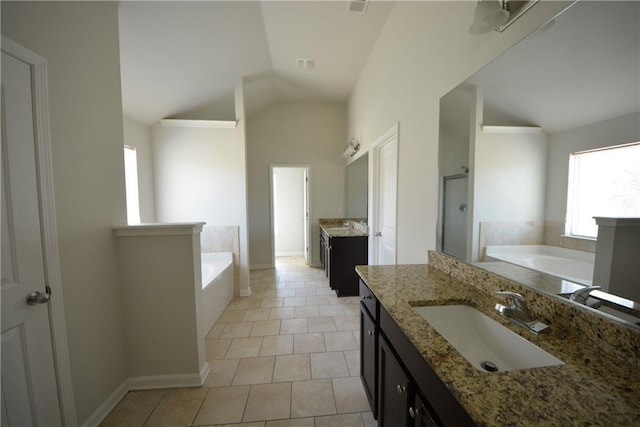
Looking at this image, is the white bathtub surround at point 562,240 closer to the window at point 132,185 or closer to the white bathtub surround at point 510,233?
the white bathtub surround at point 510,233

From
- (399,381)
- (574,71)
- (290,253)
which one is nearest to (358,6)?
(574,71)

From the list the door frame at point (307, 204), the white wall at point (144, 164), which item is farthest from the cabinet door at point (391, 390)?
the door frame at point (307, 204)

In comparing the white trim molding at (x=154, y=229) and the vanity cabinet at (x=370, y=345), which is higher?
the white trim molding at (x=154, y=229)

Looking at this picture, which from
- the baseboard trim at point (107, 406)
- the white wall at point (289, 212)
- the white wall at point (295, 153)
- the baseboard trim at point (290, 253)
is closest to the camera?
the baseboard trim at point (107, 406)

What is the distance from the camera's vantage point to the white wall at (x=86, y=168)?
127cm

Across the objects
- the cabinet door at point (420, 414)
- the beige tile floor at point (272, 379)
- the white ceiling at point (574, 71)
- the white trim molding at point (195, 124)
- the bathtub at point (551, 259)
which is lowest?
the beige tile floor at point (272, 379)

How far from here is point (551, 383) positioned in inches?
24.4

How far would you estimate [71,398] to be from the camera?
1321 mm

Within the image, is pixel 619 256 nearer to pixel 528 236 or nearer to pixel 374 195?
pixel 528 236

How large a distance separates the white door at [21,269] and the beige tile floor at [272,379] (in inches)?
24.3

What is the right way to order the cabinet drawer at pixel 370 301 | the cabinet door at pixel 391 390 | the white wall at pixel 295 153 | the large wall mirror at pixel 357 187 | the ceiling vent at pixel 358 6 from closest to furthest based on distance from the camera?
the cabinet door at pixel 391 390 < the cabinet drawer at pixel 370 301 < the ceiling vent at pixel 358 6 < the large wall mirror at pixel 357 187 < the white wall at pixel 295 153

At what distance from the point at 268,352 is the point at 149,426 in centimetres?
91

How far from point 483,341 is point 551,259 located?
437 mm

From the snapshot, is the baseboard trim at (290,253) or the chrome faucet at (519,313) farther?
the baseboard trim at (290,253)
